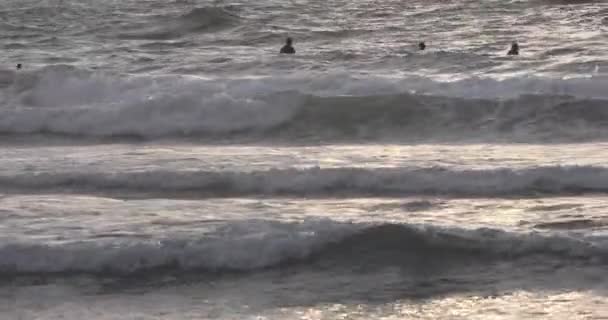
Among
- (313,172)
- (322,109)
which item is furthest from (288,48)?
(313,172)

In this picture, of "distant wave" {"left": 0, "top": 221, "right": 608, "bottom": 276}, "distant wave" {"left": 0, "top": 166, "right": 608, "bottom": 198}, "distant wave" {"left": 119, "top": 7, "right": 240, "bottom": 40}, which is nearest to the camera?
"distant wave" {"left": 0, "top": 221, "right": 608, "bottom": 276}

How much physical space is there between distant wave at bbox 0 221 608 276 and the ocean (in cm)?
2

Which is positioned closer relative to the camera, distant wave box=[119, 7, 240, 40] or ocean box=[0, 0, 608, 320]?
ocean box=[0, 0, 608, 320]

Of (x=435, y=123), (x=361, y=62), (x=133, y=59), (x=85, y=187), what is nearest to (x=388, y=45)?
(x=361, y=62)

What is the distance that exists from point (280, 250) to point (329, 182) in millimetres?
2538

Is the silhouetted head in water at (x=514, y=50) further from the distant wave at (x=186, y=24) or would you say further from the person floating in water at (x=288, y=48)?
the distant wave at (x=186, y=24)

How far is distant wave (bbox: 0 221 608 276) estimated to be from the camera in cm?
838

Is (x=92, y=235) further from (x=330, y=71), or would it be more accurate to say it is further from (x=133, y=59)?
(x=133, y=59)

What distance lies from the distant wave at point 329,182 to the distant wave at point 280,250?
1807 mm

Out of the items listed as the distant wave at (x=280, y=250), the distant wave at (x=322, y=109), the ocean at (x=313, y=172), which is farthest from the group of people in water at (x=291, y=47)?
the distant wave at (x=280, y=250)

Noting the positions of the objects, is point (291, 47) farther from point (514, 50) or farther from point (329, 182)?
point (329, 182)

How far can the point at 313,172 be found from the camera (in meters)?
11.3

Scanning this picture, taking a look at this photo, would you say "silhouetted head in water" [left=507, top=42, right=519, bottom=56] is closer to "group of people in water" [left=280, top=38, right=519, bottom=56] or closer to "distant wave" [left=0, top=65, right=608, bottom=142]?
"group of people in water" [left=280, top=38, right=519, bottom=56]

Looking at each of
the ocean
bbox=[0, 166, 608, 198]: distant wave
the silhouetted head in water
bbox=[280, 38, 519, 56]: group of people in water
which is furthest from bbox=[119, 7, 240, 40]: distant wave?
bbox=[0, 166, 608, 198]: distant wave
